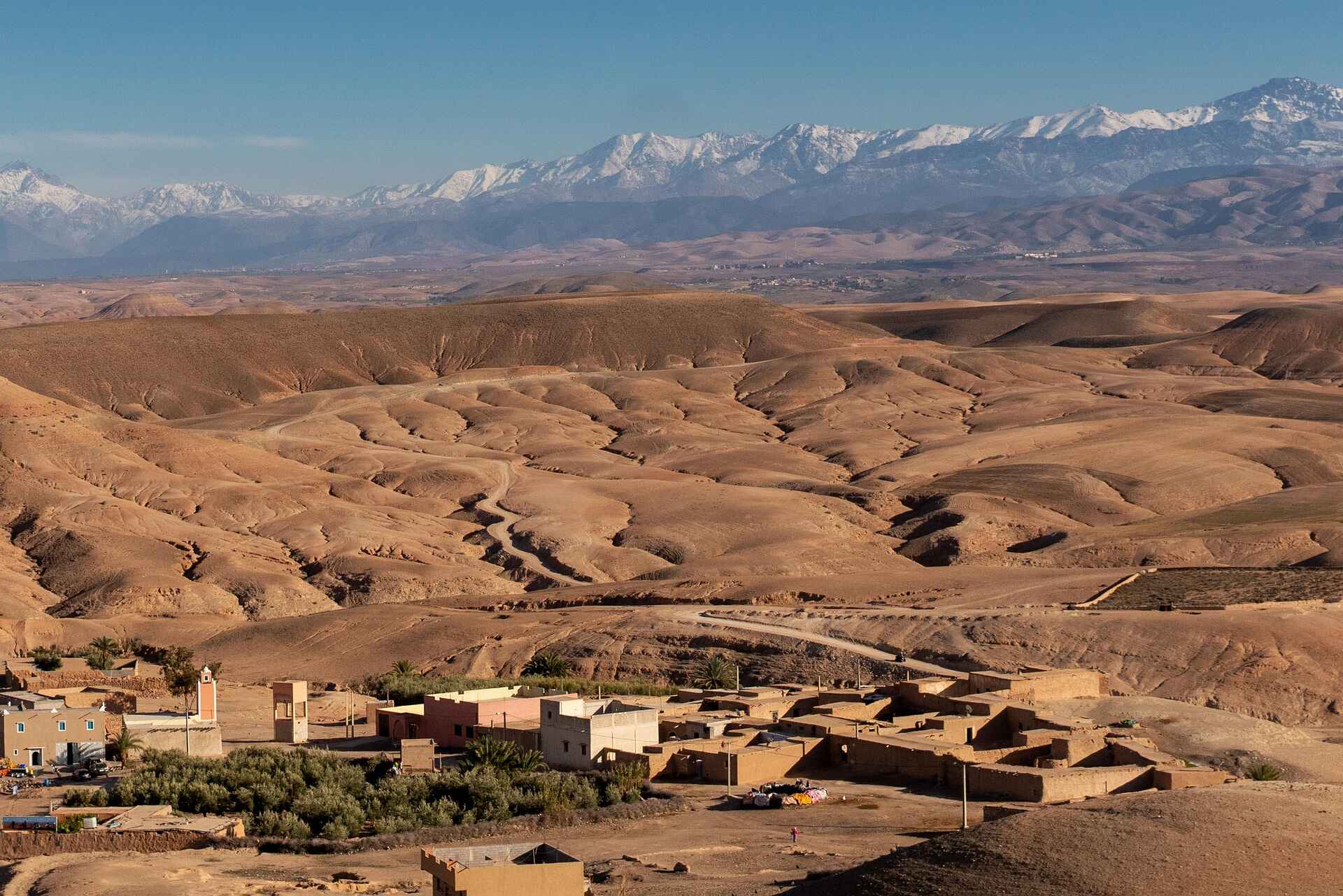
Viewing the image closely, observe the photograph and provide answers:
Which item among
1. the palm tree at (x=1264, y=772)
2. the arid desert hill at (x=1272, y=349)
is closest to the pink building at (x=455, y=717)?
the palm tree at (x=1264, y=772)

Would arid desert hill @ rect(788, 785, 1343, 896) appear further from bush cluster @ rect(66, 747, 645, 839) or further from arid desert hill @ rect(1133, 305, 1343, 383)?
arid desert hill @ rect(1133, 305, 1343, 383)

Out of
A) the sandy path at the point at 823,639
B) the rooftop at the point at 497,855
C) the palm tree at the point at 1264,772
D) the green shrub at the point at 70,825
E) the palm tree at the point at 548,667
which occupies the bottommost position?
the palm tree at the point at 548,667

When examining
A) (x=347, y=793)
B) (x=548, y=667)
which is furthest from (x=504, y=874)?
(x=548, y=667)

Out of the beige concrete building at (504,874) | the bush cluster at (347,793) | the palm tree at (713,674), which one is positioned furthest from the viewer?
the palm tree at (713,674)

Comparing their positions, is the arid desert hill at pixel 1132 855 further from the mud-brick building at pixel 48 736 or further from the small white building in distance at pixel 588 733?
the mud-brick building at pixel 48 736

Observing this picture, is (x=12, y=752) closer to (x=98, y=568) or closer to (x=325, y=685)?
(x=325, y=685)

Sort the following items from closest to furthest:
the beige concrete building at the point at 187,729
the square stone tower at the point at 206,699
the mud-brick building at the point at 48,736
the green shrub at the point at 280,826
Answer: the green shrub at the point at 280,826
the mud-brick building at the point at 48,736
the beige concrete building at the point at 187,729
the square stone tower at the point at 206,699
